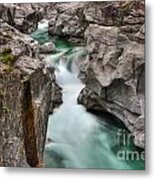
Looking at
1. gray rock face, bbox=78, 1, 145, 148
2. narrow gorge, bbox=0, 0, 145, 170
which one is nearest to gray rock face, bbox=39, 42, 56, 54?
narrow gorge, bbox=0, 0, 145, 170

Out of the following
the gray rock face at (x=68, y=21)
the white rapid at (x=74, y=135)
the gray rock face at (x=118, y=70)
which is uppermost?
the gray rock face at (x=68, y=21)

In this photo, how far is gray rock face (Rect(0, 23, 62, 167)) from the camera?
2447 millimetres

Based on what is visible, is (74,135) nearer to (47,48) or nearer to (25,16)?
(47,48)

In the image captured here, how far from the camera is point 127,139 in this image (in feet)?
7.72

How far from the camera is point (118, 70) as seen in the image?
2.35 metres

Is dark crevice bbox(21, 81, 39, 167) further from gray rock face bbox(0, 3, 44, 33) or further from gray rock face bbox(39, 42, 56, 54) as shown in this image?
gray rock face bbox(0, 3, 44, 33)

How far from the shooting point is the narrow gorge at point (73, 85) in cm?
235

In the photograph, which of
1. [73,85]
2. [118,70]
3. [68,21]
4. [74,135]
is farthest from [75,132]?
[68,21]

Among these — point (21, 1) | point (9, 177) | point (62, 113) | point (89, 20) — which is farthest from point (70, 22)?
point (9, 177)

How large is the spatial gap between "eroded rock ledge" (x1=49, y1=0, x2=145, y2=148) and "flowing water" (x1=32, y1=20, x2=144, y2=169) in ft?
0.13

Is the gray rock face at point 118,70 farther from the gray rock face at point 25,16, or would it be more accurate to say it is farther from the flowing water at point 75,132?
the gray rock face at point 25,16

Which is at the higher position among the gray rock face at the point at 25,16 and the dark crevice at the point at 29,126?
the gray rock face at the point at 25,16

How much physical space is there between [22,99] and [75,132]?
0.31 metres

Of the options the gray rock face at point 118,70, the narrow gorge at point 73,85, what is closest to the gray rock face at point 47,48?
the narrow gorge at point 73,85
